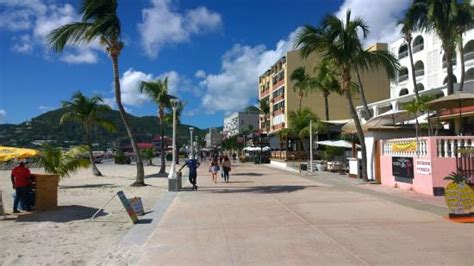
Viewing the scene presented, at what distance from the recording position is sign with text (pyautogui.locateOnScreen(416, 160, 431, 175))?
653 inches

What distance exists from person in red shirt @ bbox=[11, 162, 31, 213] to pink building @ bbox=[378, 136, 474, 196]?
40.3 feet

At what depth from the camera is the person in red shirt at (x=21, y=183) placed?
13.9 meters

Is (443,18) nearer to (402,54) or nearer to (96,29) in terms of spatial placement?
(96,29)

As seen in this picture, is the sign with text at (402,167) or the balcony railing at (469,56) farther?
the balcony railing at (469,56)

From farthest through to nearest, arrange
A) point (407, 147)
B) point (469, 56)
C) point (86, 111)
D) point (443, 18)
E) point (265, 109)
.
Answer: point (265, 109), point (469, 56), point (86, 111), point (443, 18), point (407, 147)

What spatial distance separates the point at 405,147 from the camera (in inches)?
739

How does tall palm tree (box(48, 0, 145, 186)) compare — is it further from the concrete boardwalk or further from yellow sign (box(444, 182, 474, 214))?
yellow sign (box(444, 182, 474, 214))

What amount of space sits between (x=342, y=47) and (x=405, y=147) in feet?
19.4

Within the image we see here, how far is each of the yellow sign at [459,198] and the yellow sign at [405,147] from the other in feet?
22.6

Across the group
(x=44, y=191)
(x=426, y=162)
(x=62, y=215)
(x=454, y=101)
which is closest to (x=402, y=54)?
(x=454, y=101)

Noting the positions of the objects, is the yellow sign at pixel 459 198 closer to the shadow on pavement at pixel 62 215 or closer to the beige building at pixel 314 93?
the shadow on pavement at pixel 62 215

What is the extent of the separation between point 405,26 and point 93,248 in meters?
27.0

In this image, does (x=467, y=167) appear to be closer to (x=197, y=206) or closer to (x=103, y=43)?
(x=197, y=206)

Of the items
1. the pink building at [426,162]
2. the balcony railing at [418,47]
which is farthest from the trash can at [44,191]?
the balcony railing at [418,47]
